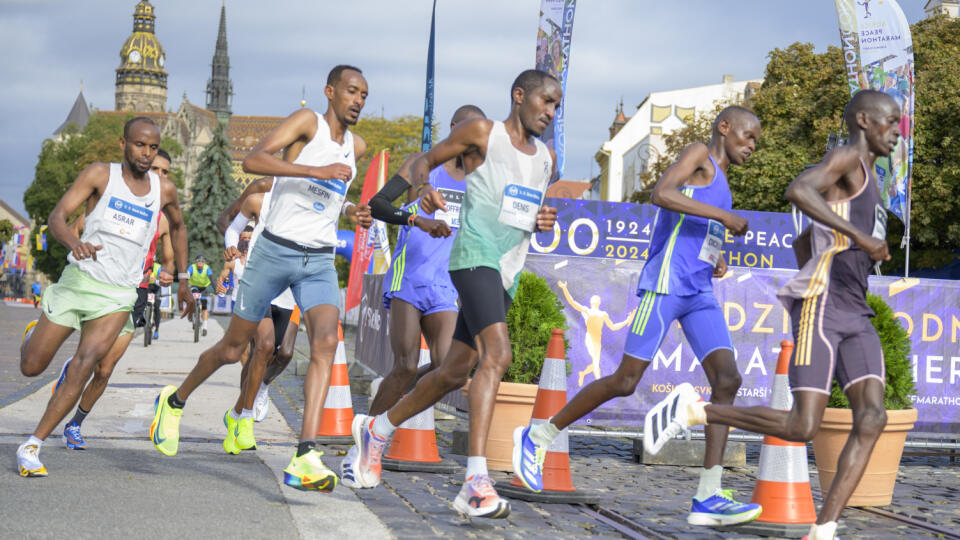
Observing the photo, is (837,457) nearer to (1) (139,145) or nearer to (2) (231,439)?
(2) (231,439)

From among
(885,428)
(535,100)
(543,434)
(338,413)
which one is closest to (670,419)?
(543,434)

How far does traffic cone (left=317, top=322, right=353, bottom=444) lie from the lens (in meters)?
8.64

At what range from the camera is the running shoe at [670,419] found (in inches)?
211

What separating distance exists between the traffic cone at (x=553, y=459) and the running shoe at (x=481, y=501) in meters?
1.17

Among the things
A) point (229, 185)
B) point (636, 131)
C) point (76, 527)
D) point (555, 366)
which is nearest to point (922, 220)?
point (555, 366)

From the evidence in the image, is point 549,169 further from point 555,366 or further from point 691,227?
point 555,366

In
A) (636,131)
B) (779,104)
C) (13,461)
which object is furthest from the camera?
(636,131)

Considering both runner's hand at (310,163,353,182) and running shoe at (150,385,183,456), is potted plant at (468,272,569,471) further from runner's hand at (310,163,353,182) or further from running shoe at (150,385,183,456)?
running shoe at (150,385,183,456)

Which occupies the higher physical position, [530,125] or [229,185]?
[229,185]

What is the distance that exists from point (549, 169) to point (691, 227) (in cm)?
77

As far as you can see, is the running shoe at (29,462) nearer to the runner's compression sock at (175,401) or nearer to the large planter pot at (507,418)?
the runner's compression sock at (175,401)

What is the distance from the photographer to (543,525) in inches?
216

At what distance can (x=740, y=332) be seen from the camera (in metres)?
9.19

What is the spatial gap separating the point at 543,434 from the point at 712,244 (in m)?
1.26
